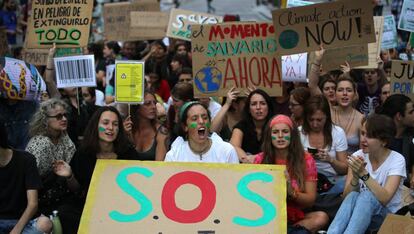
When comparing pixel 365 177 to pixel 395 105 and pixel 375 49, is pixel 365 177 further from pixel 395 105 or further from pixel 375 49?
pixel 375 49

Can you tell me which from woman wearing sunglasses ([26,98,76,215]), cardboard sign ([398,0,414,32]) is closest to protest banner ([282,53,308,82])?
cardboard sign ([398,0,414,32])

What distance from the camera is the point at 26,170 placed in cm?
642

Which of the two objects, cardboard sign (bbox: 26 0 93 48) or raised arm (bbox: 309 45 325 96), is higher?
cardboard sign (bbox: 26 0 93 48)

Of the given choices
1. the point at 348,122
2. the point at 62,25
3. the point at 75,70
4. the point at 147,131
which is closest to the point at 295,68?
the point at 348,122

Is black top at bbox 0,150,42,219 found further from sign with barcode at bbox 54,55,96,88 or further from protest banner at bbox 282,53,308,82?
protest banner at bbox 282,53,308,82

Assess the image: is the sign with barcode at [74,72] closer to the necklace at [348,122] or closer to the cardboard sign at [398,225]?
the necklace at [348,122]

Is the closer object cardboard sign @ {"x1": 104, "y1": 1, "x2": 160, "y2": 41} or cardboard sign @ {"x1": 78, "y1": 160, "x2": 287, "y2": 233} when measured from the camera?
cardboard sign @ {"x1": 78, "y1": 160, "x2": 287, "y2": 233}

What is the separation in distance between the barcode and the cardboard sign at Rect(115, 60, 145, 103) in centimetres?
74

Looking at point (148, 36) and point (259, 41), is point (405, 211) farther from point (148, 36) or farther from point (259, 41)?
point (148, 36)

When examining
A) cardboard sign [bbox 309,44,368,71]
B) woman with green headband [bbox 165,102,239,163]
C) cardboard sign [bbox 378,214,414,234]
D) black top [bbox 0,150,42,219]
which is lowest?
cardboard sign [bbox 378,214,414,234]

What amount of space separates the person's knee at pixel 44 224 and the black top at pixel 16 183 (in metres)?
0.16

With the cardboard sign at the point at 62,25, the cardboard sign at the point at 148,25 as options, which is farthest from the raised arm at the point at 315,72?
the cardboard sign at the point at 148,25

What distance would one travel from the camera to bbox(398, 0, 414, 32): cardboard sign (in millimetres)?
9633

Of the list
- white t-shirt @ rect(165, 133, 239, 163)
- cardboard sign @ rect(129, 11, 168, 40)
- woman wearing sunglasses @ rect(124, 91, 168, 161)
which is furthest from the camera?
cardboard sign @ rect(129, 11, 168, 40)
